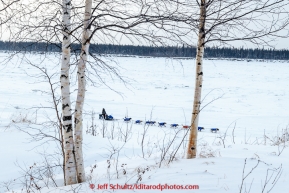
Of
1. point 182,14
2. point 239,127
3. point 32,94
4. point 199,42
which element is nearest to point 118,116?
point 239,127

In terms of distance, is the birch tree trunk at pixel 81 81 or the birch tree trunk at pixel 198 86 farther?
the birch tree trunk at pixel 198 86

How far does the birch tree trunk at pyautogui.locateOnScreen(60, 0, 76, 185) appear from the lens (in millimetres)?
3736

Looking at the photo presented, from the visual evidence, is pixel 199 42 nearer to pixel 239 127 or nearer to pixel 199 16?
pixel 199 16

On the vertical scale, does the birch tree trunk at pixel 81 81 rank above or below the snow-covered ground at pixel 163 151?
above

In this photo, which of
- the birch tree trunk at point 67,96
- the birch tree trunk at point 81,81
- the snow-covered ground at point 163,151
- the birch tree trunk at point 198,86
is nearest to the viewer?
the snow-covered ground at point 163,151

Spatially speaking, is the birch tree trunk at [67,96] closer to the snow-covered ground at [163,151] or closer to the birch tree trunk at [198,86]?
the snow-covered ground at [163,151]

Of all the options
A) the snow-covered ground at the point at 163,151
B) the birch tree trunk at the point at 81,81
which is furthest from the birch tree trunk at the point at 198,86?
the birch tree trunk at the point at 81,81

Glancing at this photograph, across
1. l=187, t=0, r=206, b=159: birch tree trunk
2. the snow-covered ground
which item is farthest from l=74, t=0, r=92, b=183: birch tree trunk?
l=187, t=0, r=206, b=159: birch tree trunk

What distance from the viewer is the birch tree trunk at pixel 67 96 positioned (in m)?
3.74

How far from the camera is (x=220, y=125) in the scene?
46.1 ft

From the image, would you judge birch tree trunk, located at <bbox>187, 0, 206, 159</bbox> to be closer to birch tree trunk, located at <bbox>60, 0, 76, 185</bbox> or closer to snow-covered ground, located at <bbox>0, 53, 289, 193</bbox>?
snow-covered ground, located at <bbox>0, 53, 289, 193</bbox>

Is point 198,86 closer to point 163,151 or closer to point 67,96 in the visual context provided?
point 163,151

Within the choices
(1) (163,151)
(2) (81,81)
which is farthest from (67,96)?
(1) (163,151)

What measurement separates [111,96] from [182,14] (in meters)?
19.4
